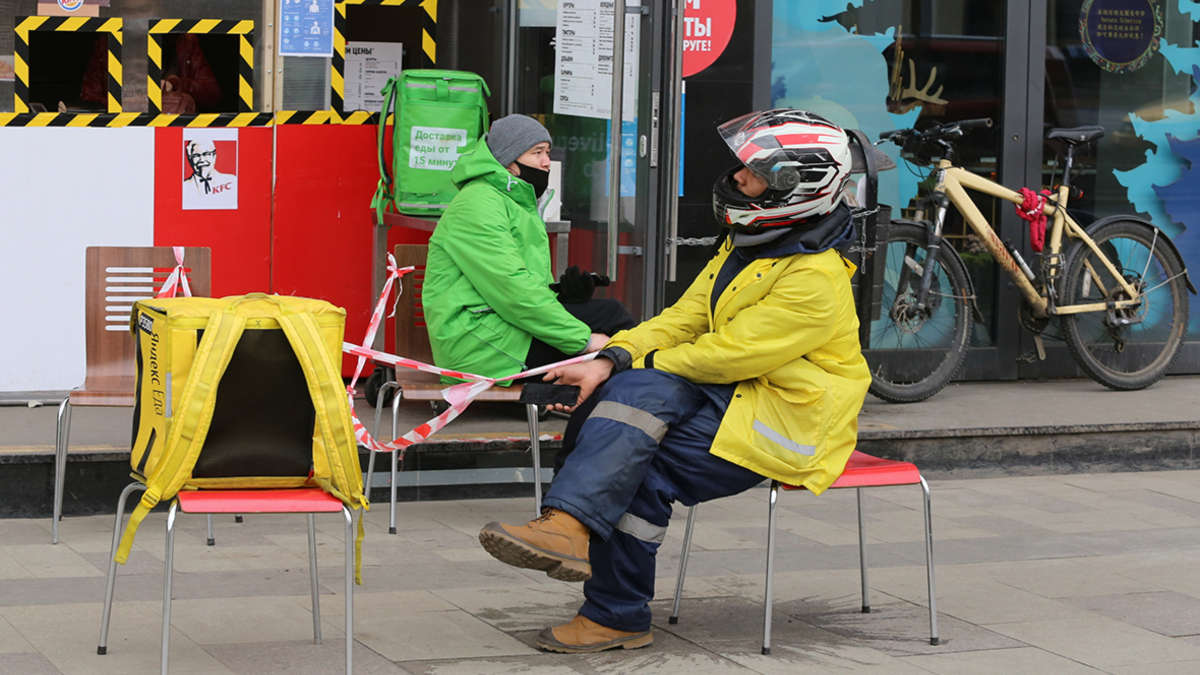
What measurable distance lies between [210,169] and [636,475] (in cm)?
402

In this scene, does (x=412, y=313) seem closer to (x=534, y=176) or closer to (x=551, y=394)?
(x=534, y=176)

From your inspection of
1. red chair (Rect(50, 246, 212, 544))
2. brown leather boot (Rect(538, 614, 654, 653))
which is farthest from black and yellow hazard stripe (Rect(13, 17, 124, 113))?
brown leather boot (Rect(538, 614, 654, 653))

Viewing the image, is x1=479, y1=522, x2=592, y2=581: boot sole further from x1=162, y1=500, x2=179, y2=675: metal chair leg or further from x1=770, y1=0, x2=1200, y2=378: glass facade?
x1=770, y1=0, x2=1200, y2=378: glass facade

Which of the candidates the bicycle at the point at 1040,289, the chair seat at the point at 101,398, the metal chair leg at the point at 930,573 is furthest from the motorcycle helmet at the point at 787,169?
the bicycle at the point at 1040,289

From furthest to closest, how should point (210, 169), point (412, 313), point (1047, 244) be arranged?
point (1047, 244), point (210, 169), point (412, 313)

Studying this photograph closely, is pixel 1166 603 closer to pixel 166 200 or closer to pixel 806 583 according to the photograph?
pixel 806 583

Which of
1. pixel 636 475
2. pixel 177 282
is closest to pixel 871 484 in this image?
pixel 636 475

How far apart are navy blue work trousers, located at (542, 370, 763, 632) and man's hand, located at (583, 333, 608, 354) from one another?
1.53 meters

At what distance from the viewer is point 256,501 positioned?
3.54 metres

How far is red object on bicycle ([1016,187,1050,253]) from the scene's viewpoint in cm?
781

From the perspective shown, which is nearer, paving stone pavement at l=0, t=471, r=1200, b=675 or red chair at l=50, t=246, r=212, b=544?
paving stone pavement at l=0, t=471, r=1200, b=675

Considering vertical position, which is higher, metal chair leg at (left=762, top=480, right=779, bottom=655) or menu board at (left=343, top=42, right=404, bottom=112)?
menu board at (left=343, top=42, right=404, bottom=112)

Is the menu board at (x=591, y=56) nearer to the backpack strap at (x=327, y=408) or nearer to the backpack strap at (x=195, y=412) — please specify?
the backpack strap at (x=327, y=408)

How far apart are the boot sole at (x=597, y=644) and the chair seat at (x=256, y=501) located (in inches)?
32.2
